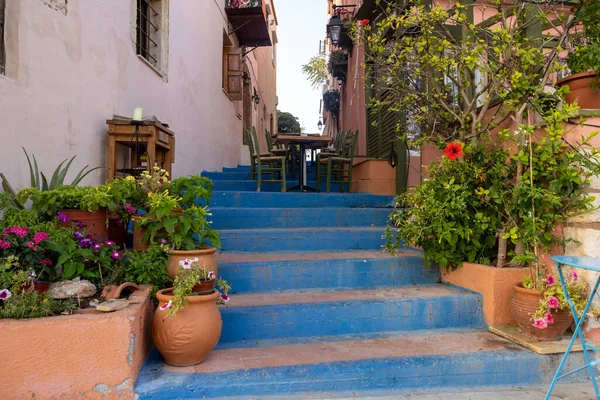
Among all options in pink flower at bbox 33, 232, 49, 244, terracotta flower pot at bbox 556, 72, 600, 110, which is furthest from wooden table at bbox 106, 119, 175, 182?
terracotta flower pot at bbox 556, 72, 600, 110

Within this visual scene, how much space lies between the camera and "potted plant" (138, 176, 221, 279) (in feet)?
8.11

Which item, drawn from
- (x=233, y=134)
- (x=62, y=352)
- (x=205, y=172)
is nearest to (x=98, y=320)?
(x=62, y=352)

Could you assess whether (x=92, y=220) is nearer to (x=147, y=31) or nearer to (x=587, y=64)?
(x=147, y=31)

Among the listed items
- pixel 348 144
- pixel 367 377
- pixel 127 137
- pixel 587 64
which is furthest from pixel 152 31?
pixel 367 377

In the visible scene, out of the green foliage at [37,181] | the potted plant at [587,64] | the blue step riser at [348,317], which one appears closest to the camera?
the green foliage at [37,181]

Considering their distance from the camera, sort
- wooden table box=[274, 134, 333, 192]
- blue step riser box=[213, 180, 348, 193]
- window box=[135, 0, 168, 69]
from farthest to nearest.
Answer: wooden table box=[274, 134, 333, 192] < blue step riser box=[213, 180, 348, 193] < window box=[135, 0, 168, 69]

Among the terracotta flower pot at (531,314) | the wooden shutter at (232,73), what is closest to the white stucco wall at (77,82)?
the wooden shutter at (232,73)

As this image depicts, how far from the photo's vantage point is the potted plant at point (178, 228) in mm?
2471

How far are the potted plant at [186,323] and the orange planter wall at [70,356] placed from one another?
17cm

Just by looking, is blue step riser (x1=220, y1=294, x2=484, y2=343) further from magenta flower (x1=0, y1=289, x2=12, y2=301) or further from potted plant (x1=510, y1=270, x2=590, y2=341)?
magenta flower (x1=0, y1=289, x2=12, y2=301)

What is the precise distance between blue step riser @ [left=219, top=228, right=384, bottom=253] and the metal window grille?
97.6 inches

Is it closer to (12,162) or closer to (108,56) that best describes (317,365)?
(12,162)

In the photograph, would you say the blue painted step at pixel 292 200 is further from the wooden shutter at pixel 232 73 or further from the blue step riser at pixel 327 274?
the wooden shutter at pixel 232 73

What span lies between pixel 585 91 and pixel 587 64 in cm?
19
